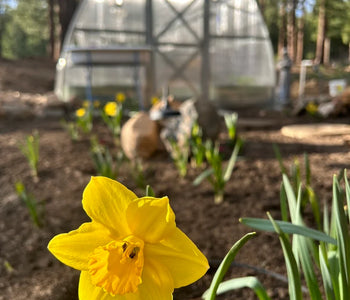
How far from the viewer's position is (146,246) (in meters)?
0.44

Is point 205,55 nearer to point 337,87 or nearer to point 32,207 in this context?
point 337,87

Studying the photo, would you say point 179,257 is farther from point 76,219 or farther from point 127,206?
point 76,219

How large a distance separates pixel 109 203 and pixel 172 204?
1.46 m

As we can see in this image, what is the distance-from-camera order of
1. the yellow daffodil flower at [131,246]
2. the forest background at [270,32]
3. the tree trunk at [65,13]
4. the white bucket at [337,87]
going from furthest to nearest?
the forest background at [270,32]
the tree trunk at [65,13]
the white bucket at [337,87]
the yellow daffodil flower at [131,246]

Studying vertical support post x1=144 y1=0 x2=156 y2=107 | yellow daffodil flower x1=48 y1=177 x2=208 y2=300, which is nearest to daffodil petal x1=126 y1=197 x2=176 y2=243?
yellow daffodil flower x1=48 y1=177 x2=208 y2=300

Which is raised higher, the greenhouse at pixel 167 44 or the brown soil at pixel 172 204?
the greenhouse at pixel 167 44

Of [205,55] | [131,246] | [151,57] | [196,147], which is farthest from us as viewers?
[205,55]

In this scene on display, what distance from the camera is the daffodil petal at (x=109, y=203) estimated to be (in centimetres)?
44

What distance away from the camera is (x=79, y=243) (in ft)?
1.50

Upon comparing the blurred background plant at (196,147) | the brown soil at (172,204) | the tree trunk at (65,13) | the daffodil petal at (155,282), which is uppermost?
the tree trunk at (65,13)

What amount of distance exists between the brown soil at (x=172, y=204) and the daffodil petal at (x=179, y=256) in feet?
1.77

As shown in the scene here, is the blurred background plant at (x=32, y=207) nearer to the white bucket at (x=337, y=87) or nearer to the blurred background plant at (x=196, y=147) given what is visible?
the blurred background plant at (x=196, y=147)

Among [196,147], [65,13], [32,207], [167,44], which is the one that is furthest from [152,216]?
[65,13]

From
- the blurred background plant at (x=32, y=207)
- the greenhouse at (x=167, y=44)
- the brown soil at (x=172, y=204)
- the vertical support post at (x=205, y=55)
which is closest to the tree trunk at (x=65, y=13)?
the greenhouse at (x=167, y=44)
